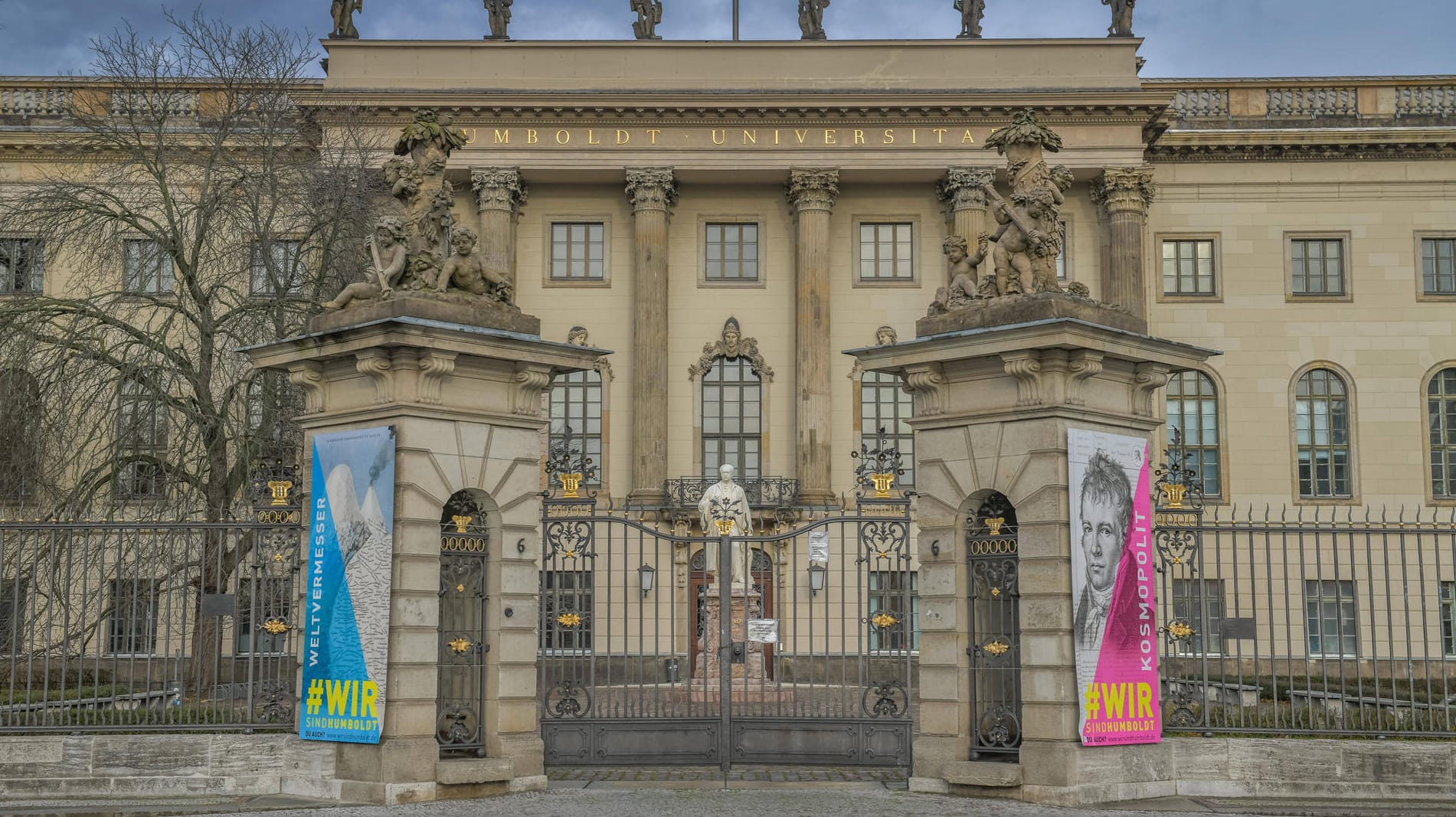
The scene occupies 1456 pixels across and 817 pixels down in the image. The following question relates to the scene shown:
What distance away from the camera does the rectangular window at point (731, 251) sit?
42.7 m

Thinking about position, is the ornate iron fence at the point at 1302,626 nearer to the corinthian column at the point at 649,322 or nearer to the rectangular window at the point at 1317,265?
the rectangular window at the point at 1317,265

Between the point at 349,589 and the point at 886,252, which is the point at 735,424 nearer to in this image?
the point at 886,252

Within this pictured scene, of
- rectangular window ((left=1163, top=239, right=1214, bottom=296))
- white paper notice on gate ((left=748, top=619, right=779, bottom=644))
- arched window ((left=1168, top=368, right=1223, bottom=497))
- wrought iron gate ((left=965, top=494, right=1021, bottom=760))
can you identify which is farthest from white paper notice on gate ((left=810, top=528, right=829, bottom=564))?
rectangular window ((left=1163, top=239, right=1214, bottom=296))

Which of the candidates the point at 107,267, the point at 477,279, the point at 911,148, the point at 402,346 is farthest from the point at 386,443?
the point at 911,148

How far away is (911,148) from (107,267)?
21.1m

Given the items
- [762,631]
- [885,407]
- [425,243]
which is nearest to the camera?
[425,243]

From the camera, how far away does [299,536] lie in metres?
14.0

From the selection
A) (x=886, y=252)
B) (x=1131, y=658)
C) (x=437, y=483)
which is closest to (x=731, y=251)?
(x=886, y=252)

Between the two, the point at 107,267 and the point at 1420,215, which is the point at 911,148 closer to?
the point at 1420,215

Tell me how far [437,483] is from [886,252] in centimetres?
3040

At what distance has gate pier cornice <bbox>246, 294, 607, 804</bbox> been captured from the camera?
13000 millimetres

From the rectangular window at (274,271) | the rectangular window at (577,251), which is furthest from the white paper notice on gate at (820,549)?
the rectangular window at (577,251)

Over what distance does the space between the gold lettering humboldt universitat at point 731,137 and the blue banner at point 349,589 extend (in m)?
28.4

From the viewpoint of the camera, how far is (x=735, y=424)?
41.9m
